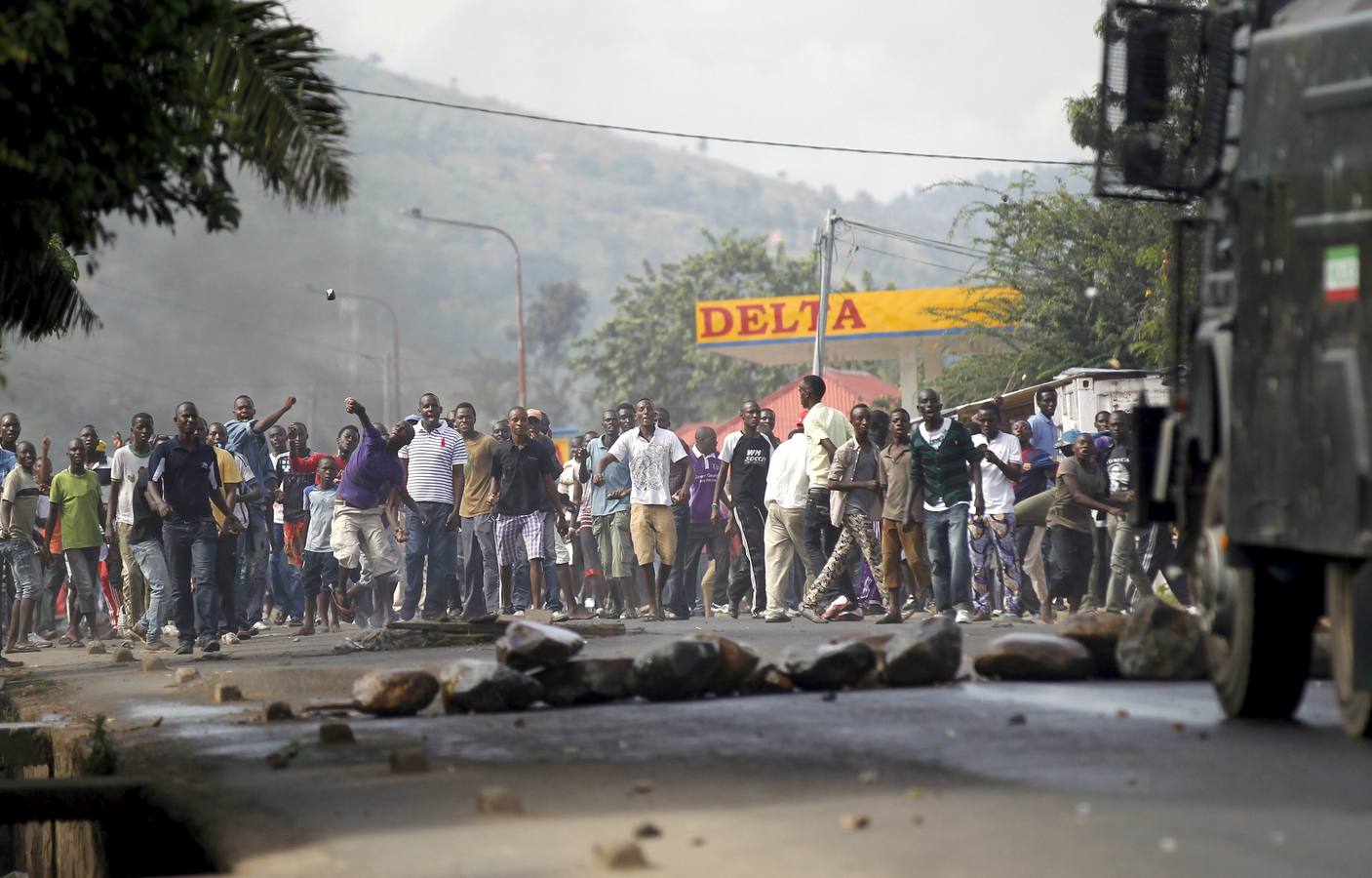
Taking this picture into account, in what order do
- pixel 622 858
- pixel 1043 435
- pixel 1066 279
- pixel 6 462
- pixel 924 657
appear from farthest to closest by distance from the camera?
pixel 1066 279 → pixel 6 462 → pixel 1043 435 → pixel 924 657 → pixel 622 858

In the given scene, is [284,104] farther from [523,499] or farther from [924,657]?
[523,499]

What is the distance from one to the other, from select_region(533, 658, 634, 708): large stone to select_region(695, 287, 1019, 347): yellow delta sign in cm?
2728

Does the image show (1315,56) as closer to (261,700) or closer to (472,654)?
(261,700)

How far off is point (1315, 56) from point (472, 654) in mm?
7542

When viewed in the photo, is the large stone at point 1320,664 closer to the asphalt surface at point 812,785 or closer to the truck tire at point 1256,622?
the asphalt surface at point 812,785

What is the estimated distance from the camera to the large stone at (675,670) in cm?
869

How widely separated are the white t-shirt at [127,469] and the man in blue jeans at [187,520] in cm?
136

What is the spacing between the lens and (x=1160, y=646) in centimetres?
867

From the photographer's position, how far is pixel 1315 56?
19.6ft

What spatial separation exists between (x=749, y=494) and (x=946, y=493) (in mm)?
2699

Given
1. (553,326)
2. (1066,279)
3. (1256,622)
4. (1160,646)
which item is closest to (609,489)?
(1160,646)

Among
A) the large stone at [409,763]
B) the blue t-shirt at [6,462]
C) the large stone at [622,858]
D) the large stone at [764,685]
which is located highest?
the blue t-shirt at [6,462]

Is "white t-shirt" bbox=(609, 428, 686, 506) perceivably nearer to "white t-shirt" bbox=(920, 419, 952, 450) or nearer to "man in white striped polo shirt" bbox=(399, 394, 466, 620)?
"man in white striped polo shirt" bbox=(399, 394, 466, 620)

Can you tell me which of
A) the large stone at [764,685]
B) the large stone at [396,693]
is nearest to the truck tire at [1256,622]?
the large stone at [764,685]
